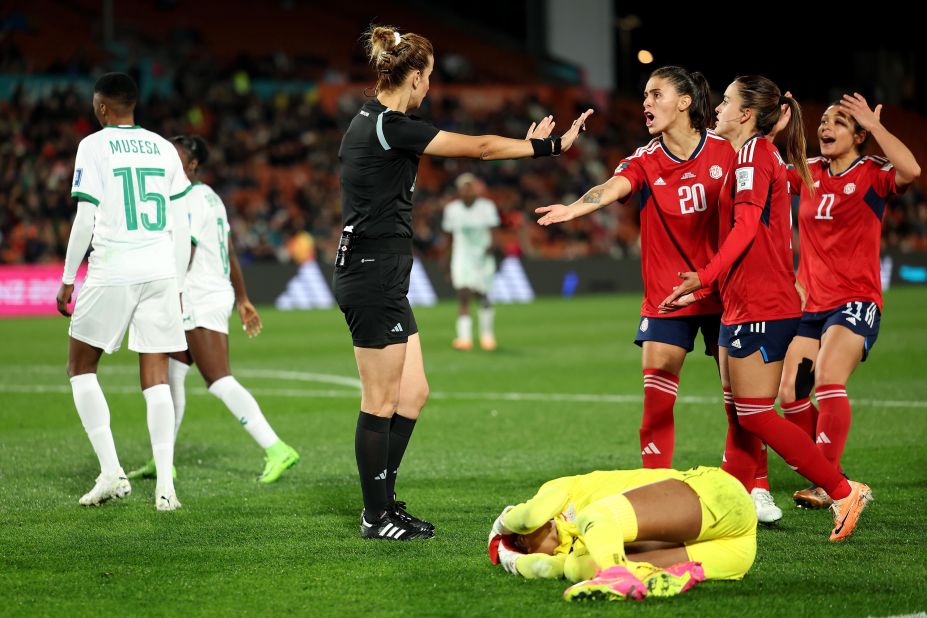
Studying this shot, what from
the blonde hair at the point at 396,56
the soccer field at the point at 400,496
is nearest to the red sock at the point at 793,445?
the soccer field at the point at 400,496

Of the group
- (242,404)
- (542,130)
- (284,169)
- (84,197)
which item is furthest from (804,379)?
(284,169)

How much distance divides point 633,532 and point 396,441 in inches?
68.7

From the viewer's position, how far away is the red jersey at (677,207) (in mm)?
5996

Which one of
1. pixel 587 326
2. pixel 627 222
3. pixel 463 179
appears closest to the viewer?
pixel 463 179

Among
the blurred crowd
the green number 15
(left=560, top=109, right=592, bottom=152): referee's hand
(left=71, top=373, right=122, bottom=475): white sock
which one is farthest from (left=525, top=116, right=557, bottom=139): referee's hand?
the blurred crowd

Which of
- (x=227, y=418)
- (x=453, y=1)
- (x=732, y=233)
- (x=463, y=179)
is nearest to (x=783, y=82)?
(x=453, y=1)

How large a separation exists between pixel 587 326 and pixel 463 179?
12.3 ft

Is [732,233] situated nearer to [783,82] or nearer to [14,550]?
[14,550]

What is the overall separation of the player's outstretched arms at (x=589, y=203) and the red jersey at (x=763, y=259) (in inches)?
20.5

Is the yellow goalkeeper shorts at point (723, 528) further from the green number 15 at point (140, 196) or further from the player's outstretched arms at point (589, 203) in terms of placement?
the green number 15 at point (140, 196)

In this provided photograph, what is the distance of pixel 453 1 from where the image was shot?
44000 millimetres

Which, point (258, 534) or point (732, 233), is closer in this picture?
point (732, 233)

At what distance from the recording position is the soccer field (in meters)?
4.76

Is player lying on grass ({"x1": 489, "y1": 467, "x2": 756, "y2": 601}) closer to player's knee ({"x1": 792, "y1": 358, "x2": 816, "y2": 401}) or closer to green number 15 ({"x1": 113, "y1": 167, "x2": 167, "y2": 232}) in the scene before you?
player's knee ({"x1": 792, "y1": 358, "x2": 816, "y2": 401})
